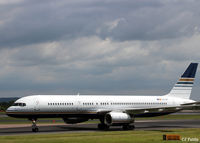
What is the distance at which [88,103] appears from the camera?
49.9m

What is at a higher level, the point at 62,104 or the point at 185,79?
the point at 185,79

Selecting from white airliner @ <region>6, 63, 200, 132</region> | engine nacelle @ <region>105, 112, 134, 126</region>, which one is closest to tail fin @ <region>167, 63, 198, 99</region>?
white airliner @ <region>6, 63, 200, 132</region>

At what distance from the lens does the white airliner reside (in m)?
46.0

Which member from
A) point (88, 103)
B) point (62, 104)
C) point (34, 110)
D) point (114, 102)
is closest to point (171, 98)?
point (114, 102)

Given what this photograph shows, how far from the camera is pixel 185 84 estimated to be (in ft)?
202

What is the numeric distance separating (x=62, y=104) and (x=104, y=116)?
21.2 ft

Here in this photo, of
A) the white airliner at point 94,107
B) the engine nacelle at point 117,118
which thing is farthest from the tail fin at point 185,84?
Answer: the engine nacelle at point 117,118

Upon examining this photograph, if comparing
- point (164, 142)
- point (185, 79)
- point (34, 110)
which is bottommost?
point (164, 142)

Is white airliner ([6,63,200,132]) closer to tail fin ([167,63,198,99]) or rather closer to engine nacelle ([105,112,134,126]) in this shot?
engine nacelle ([105,112,134,126])

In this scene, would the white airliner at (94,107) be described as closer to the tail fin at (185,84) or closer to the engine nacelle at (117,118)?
the engine nacelle at (117,118)

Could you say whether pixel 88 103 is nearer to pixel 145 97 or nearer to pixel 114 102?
pixel 114 102

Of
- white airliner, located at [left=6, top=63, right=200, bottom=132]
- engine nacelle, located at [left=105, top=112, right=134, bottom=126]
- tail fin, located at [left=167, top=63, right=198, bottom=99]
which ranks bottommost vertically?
engine nacelle, located at [left=105, top=112, right=134, bottom=126]

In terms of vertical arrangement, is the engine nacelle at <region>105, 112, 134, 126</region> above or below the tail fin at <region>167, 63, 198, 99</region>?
below

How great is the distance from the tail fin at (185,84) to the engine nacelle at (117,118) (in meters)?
14.0
